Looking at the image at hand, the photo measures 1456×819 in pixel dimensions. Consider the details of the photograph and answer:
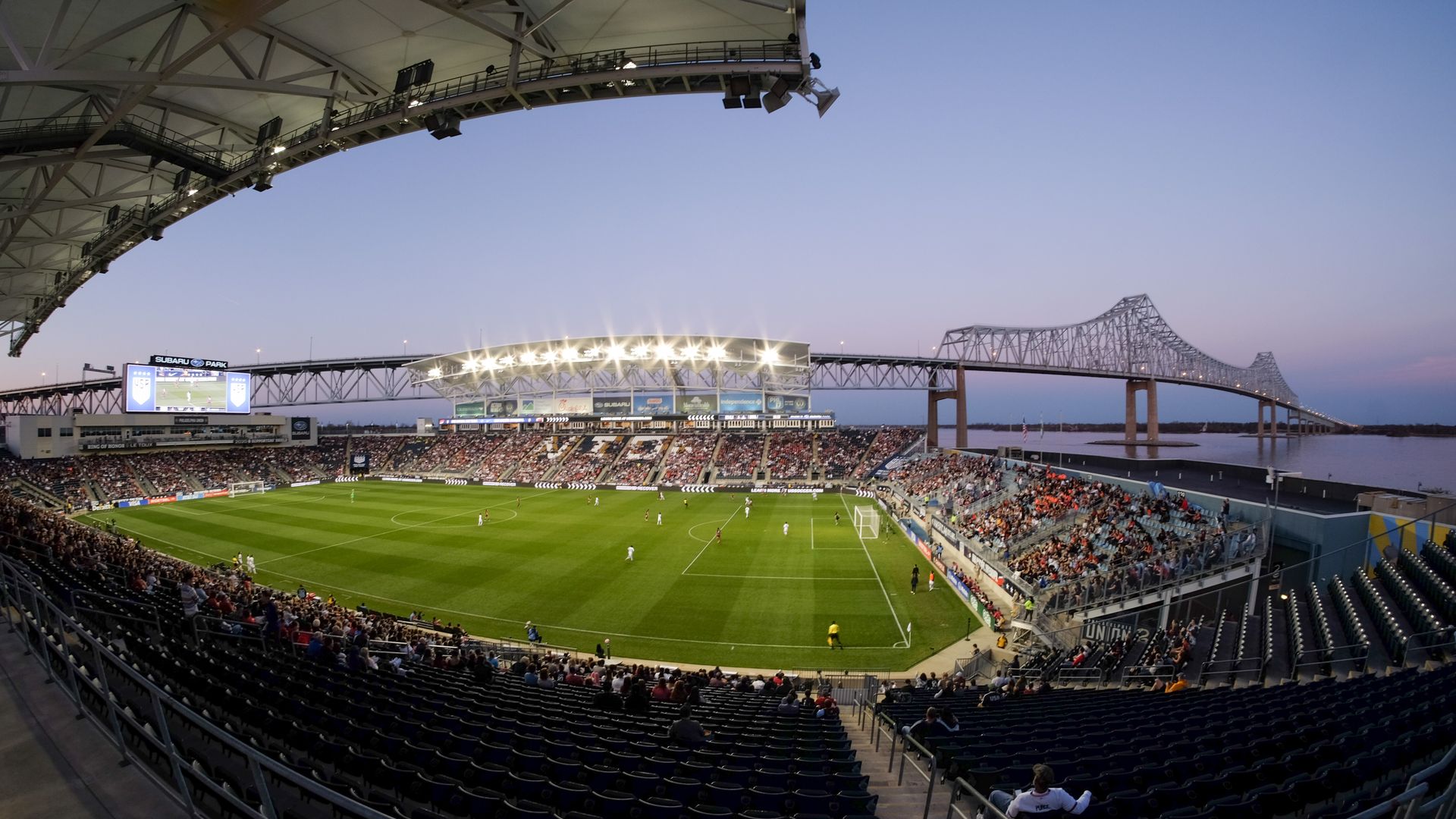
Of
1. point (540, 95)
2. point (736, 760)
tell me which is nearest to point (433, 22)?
point (540, 95)

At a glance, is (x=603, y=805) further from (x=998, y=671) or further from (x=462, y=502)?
(x=462, y=502)

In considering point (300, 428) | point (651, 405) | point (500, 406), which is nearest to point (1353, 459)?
point (651, 405)

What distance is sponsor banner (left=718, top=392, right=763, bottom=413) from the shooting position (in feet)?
226

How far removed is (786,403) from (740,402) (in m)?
5.53

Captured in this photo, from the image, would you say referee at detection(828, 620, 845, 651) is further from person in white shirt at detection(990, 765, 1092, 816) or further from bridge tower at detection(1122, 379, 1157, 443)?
bridge tower at detection(1122, 379, 1157, 443)

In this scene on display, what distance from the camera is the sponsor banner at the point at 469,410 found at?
77000 mm

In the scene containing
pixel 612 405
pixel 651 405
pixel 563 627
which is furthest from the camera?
pixel 612 405

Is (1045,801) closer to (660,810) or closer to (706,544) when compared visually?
(660,810)

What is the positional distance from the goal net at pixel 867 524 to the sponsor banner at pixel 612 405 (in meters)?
35.6

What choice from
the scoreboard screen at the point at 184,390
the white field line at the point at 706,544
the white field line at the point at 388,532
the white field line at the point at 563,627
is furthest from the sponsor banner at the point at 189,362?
the white field line at the point at 706,544

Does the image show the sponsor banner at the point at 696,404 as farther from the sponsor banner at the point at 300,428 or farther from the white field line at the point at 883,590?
the sponsor banner at the point at 300,428

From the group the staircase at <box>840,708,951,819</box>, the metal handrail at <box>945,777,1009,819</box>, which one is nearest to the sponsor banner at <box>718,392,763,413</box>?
the staircase at <box>840,708,951,819</box>

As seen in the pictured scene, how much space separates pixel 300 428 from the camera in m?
77.2

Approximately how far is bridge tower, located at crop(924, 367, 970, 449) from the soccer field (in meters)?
26.9
